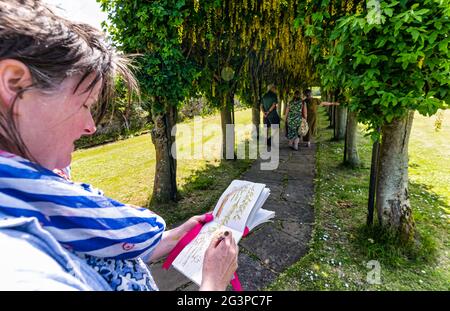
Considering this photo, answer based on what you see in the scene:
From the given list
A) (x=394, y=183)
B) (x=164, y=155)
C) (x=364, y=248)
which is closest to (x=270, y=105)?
(x=164, y=155)

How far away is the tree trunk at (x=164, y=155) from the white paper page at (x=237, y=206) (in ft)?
10.4

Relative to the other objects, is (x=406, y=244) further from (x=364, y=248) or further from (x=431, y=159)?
(x=431, y=159)

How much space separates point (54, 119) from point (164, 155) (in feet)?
13.9

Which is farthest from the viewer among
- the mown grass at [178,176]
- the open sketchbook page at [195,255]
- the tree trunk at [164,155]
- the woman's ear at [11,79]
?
the mown grass at [178,176]

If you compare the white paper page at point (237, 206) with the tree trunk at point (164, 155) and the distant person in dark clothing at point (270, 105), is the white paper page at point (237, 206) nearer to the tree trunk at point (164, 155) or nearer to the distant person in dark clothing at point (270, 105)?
the tree trunk at point (164, 155)

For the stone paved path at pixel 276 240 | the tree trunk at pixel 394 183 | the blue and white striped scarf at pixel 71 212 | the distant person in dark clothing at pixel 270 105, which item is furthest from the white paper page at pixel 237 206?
the distant person in dark clothing at pixel 270 105

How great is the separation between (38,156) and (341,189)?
5.96m

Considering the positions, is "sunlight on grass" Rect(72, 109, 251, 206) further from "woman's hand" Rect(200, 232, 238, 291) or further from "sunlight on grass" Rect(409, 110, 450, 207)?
"sunlight on grass" Rect(409, 110, 450, 207)

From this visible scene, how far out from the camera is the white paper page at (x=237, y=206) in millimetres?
1731

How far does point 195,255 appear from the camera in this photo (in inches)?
62.1

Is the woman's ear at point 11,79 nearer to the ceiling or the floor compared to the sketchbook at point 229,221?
nearer to the ceiling

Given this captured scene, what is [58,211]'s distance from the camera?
836 millimetres

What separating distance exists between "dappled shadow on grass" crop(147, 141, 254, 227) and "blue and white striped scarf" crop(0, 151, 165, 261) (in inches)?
141

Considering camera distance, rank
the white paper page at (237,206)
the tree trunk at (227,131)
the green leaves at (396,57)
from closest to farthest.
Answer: the white paper page at (237,206), the green leaves at (396,57), the tree trunk at (227,131)
